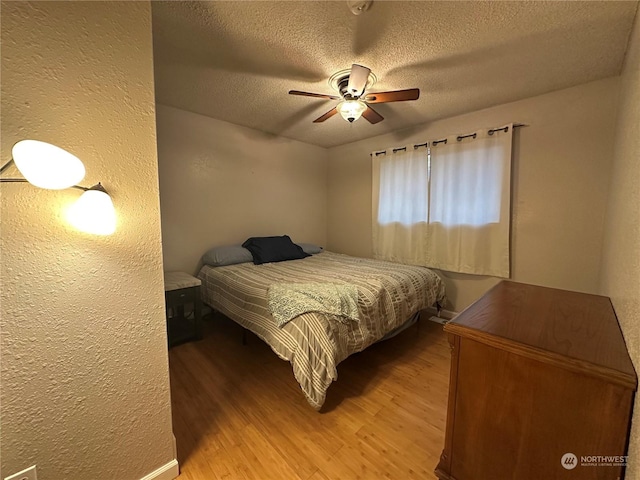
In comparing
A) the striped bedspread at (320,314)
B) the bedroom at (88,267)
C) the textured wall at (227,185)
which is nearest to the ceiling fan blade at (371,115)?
the striped bedspread at (320,314)

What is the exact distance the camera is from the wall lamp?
71cm

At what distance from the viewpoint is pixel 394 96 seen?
1.92m

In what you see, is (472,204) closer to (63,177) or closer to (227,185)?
(227,185)

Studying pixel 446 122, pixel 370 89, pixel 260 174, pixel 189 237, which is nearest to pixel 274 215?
pixel 260 174

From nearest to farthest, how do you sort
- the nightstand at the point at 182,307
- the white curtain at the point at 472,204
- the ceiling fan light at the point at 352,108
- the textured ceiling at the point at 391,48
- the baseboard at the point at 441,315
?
1. the textured ceiling at the point at 391,48
2. the ceiling fan light at the point at 352,108
3. the nightstand at the point at 182,307
4. the white curtain at the point at 472,204
5. the baseboard at the point at 441,315

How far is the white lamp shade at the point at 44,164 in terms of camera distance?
2.31 ft

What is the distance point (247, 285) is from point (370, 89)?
2.12 m

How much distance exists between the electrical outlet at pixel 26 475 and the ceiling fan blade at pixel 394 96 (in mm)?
2611

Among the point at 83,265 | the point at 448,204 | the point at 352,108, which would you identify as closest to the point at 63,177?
the point at 83,265

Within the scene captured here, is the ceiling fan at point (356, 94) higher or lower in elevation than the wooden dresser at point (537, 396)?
higher

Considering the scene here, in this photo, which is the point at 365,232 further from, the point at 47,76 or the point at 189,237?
the point at 47,76

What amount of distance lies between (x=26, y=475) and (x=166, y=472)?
1.67 feet

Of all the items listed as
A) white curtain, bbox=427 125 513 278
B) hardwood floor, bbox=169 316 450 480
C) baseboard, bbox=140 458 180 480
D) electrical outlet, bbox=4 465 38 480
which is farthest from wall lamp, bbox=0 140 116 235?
white curtain, bbox=427 125 513 278

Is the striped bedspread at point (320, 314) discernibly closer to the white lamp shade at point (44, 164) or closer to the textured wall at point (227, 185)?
the textured wall at point (227, 185)
